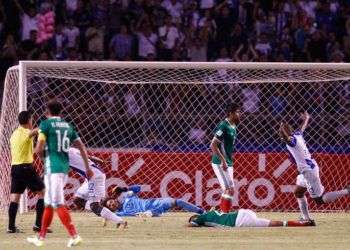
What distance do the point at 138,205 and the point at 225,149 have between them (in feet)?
7.19

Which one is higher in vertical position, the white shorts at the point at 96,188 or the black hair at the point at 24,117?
the black hair at the point at 24,117

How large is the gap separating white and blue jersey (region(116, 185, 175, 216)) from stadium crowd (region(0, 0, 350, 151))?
491 cm

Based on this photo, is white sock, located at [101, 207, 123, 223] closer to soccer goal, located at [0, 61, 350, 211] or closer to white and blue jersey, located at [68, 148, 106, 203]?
white and blue jersey, located at [68, 148, 106, 203]

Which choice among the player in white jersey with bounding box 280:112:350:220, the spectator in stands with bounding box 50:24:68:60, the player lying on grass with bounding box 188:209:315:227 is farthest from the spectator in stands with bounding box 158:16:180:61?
the player lying on grass with bounding box 188:209:315:227

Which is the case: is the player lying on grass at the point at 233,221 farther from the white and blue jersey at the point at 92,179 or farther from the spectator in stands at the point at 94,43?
the spectator in stands at the point at 94,43

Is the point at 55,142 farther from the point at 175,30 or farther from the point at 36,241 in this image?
the point at 175,30

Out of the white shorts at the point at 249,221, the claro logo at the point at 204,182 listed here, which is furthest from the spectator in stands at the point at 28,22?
the white shorts at the point at 249,221

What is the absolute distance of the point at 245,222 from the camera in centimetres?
1691

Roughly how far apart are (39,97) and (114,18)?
430cm

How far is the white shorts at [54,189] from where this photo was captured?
1386cm

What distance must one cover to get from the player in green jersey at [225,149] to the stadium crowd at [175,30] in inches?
241

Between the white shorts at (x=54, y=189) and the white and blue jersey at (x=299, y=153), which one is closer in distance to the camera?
the white shorts at (x=54, y=189)

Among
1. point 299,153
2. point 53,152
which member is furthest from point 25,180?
point 299,153

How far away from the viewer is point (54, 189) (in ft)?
45.6
